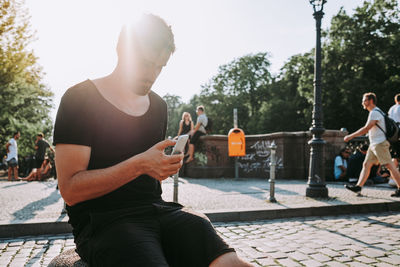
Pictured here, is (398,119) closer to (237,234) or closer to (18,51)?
(237,234)

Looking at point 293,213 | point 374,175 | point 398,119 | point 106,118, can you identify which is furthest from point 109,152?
point 374,175

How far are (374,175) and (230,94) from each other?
36790 mm

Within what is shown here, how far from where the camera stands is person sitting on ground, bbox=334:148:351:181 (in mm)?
11180

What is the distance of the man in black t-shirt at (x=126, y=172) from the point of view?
4.89ft

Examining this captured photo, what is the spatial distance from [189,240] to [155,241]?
0.17m

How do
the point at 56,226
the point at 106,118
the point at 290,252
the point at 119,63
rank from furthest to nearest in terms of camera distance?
the point at 56,226 < the point at 290,252 < the point at 119,63 < the point at 106,118

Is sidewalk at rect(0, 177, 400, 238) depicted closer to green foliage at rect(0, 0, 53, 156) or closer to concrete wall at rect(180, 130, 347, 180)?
concrete wall at rect(180, 130, 347, 180)

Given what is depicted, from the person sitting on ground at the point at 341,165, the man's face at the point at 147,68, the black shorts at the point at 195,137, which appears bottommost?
the person sitting on ground at the point at 341,165

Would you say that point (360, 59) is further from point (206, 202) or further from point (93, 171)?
point (93, 171)

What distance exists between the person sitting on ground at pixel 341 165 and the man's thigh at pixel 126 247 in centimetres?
1077

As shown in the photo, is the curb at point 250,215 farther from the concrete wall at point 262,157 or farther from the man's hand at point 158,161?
the concrete wall at point 262,157

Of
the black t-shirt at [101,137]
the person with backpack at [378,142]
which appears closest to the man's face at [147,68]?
the black t-shirt at [101,137]

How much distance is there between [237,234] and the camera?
4648mm

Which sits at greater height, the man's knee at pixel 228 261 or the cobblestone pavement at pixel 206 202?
the man's knee at pixel 228 261
